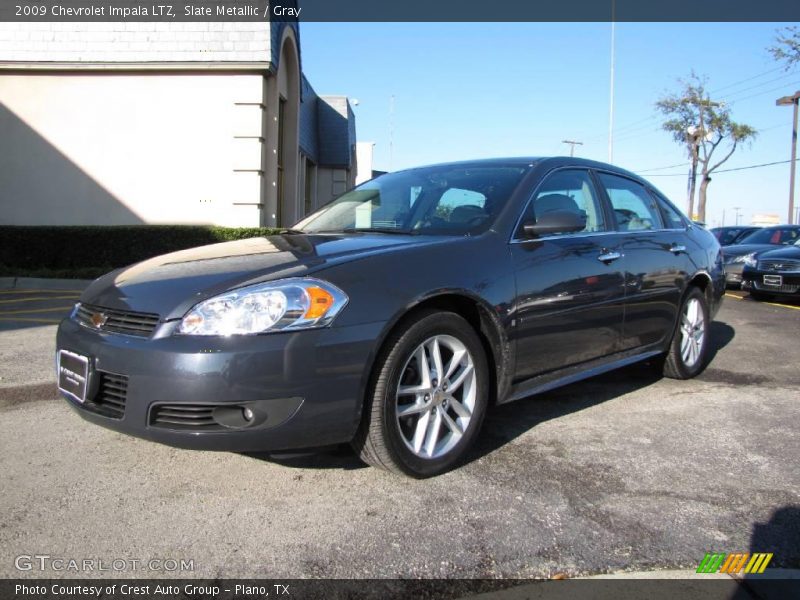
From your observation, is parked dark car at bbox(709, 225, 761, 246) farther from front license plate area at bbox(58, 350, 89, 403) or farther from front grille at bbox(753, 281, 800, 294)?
front license plate area at bbox(58, 350, 89, 403)

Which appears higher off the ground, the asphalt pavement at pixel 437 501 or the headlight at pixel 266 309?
the headlight at pixel 266 309

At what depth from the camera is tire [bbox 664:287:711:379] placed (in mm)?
4859

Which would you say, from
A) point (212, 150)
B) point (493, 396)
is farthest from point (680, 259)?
point (212, 150)

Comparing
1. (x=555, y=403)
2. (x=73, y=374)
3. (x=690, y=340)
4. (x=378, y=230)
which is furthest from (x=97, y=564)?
(x=690, y=340)

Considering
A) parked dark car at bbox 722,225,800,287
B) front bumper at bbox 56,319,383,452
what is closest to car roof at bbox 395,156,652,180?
front bumper at bbox 56,319,383,452

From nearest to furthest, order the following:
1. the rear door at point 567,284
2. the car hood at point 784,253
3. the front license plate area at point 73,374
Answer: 1. the front license plate area at point 73,374
2. the rear door at point 567,284
3. the car hood at point 784,253

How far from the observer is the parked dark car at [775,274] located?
34.9ft

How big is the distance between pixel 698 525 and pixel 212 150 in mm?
11784

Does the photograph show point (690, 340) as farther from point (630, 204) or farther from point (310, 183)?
point (310, 183)

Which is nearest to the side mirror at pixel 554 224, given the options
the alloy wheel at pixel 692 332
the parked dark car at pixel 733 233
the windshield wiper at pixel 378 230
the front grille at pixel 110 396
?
the windshield wiper at pixel 378 230

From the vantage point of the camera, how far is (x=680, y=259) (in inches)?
189

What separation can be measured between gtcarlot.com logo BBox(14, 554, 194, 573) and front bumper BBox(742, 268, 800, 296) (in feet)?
36.4

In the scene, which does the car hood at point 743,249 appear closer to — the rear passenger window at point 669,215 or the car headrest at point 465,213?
the rear passenger window at point 669,215

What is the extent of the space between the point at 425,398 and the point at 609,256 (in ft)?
5.71
